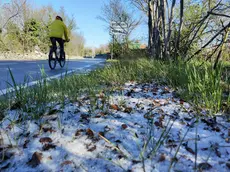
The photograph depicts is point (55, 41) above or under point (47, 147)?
above

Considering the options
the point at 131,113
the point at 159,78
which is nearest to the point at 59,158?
the point at 131,113

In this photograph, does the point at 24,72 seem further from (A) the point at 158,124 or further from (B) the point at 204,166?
(B) the point at 204,166

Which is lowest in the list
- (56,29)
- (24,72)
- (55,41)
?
(24,72)

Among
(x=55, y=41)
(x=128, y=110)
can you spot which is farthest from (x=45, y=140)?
(x=55, y=41)

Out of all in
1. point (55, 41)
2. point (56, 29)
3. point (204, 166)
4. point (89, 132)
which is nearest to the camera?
point (204, 166)

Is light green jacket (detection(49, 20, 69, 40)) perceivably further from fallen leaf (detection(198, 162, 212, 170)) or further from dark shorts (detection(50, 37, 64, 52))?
fallen leaf (detection(198, 162, 212, 170))

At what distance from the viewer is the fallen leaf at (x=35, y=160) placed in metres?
0.84

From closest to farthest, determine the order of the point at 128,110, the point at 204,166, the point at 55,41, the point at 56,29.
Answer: the point at 204,166 → the point at 128,110 → the point at 56,29 → the point at 55,41

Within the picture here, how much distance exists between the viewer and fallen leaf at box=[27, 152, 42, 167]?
2.77 ft

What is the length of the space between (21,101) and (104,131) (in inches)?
28.7

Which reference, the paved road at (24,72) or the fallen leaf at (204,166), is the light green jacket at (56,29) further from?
the fallen leaf at (204,166)

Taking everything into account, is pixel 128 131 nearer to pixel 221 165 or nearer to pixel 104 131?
pixel 104 131

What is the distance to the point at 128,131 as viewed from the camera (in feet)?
3.60

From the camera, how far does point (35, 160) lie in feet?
2.82
